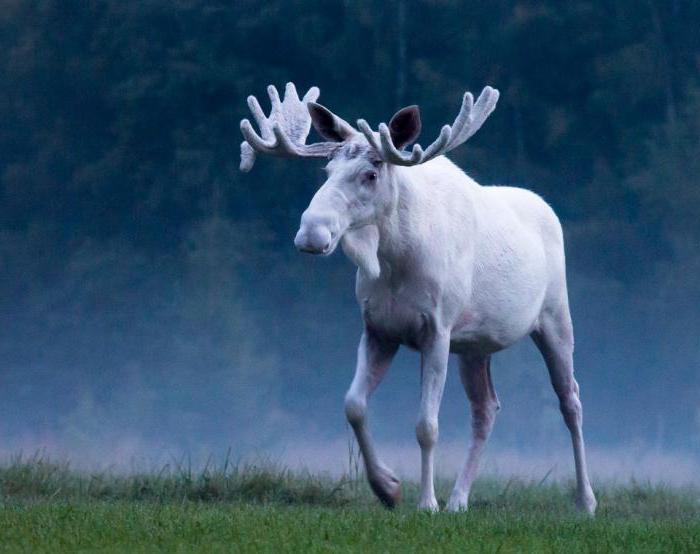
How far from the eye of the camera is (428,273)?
9711 millimetres

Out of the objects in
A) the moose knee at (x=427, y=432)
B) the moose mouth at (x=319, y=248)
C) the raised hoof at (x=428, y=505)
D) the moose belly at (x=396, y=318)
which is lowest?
the raised hoof at (x=428, y=505)

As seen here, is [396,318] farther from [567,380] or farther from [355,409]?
[567,380]

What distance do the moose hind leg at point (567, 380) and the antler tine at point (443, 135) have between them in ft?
7.10

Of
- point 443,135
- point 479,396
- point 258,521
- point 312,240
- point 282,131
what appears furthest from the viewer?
point 479,396

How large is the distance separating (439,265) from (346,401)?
101cm

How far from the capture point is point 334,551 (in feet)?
24.6

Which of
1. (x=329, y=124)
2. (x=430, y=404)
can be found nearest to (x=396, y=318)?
(x=430, y=404)

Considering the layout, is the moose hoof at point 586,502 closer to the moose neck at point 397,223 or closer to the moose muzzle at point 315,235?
the moose neck at point 397,223

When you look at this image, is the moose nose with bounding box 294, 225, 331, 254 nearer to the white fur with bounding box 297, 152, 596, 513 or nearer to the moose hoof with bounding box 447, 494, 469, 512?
the white fur with bounding box 297, 152, 596, 513

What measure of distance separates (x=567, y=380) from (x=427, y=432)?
227 centimetres

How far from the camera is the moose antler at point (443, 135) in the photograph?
9234 millimetres

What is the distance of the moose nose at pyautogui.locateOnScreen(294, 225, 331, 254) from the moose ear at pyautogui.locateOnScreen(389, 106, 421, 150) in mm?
918

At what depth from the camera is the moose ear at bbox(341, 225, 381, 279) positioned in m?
9.43

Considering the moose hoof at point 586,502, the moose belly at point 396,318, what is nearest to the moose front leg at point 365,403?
the moose belly at point 396,318
